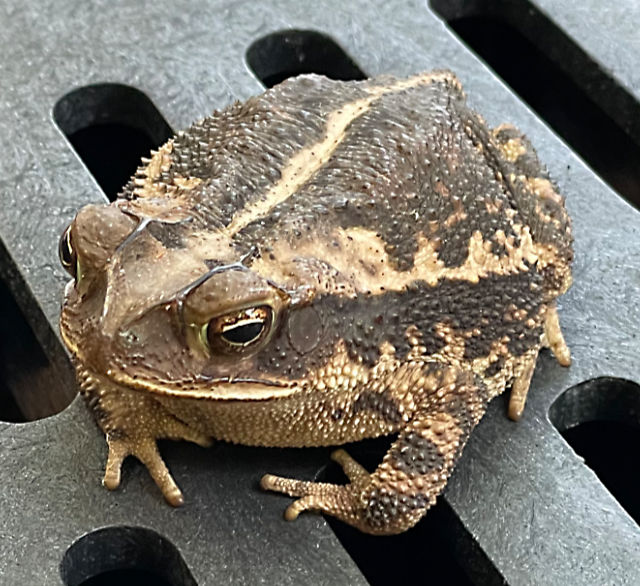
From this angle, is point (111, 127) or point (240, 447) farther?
point (111, 127)

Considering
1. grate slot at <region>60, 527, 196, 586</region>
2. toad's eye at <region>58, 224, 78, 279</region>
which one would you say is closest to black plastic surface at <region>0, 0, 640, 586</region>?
grate slot at <region>60, 527, 196, 586</region>

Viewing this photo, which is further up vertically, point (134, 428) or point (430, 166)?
point (430, 166)

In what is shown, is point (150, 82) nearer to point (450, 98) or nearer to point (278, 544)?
point (450, 98)

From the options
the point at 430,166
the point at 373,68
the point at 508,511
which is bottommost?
the point at 508,511

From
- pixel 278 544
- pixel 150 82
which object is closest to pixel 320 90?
pixel 150 82

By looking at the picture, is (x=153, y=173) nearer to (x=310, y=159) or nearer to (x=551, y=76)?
(x=310, y=159)

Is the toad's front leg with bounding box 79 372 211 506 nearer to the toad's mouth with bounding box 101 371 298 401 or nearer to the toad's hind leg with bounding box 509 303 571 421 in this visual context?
the toad's mouth with bounding box 101 371 298 401

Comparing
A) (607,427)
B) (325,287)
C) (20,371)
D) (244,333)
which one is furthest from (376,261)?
(20,371)
